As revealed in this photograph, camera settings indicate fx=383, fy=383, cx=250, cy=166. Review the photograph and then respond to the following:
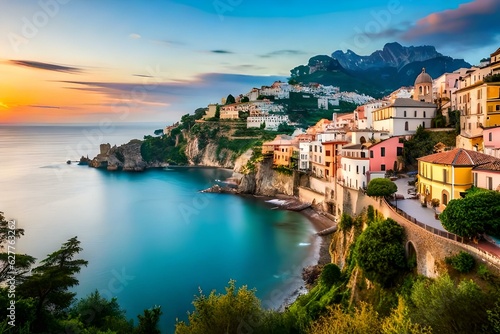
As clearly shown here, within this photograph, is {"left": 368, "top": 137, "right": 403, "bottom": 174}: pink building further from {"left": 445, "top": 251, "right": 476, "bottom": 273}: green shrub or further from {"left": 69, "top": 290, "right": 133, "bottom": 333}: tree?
{"left": 69, "top": 290, "right": 133, "bottom": 333}: tree

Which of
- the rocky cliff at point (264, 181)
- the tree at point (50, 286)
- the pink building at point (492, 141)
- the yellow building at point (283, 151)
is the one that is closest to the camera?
the tree at point (50, 286)

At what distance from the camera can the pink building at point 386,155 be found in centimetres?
2617

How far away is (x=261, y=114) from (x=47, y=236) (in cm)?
5361

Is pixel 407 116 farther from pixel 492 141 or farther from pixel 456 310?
pixel 456 310

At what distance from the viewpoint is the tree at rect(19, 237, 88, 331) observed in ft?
35.9

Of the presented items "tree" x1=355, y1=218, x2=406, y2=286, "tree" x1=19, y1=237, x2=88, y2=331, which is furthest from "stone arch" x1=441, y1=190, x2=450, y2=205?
"tree" x1=19, y1=237, x2=88, y2=331

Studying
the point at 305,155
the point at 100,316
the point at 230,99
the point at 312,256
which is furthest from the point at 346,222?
the point at 230,99

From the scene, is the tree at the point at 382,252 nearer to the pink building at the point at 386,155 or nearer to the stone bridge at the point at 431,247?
the stone bridge at the point at 431,247

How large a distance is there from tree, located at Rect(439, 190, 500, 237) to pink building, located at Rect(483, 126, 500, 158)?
28.1 ft

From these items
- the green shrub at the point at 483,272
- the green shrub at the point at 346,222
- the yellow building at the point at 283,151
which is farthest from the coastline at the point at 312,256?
the green shrub at the point at 483,272

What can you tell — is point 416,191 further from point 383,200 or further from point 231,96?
point 231,96

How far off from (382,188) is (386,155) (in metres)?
8.66

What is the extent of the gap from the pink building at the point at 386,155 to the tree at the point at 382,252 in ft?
38.1

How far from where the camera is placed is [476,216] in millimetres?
11531
